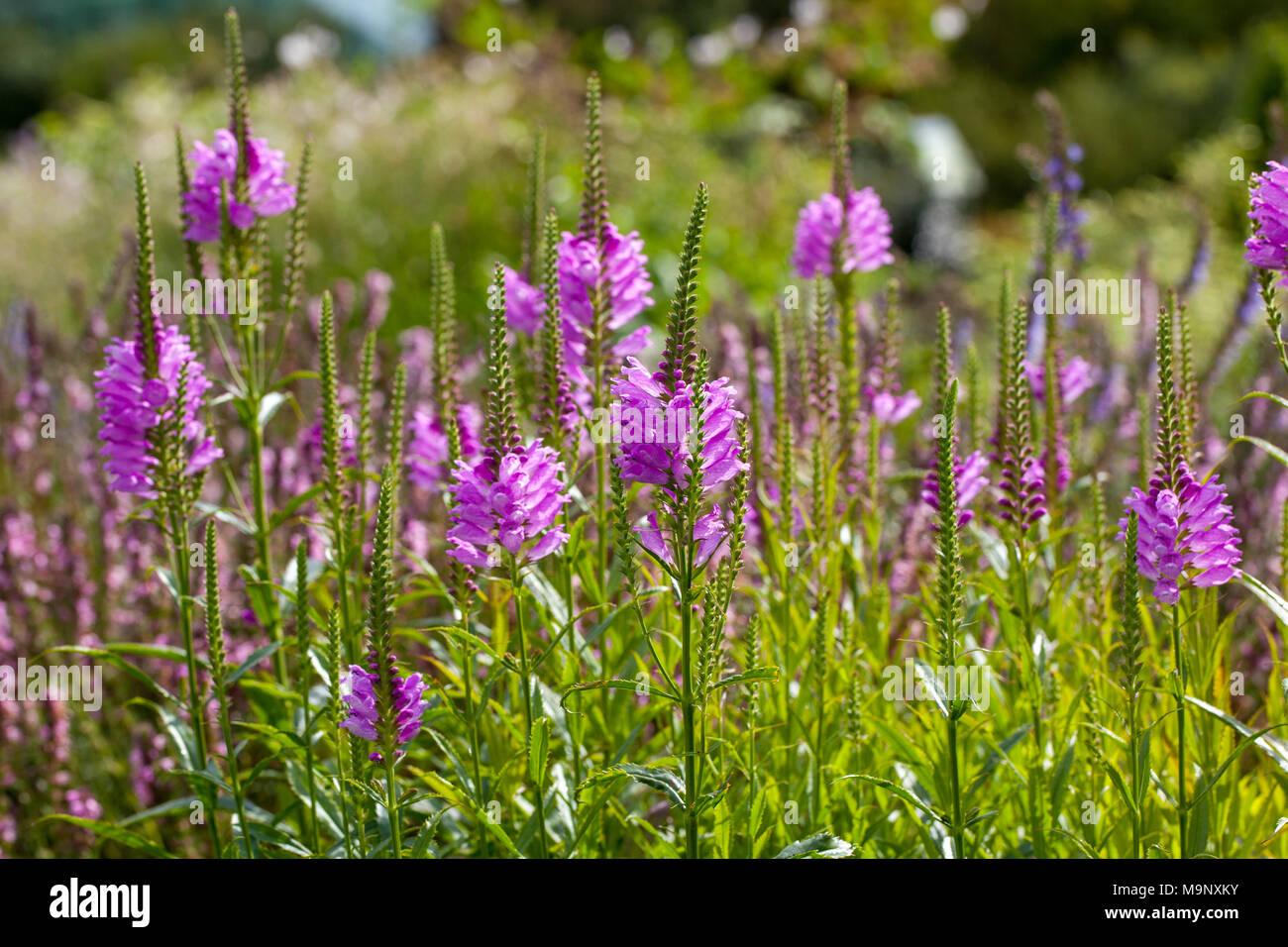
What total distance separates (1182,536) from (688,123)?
971 cm

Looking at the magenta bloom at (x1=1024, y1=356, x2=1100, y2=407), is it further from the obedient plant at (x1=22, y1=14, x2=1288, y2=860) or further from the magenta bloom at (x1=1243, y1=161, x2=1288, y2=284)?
the magenta bloom at (x1=1243, y1=161, x2=1288, y2=284)

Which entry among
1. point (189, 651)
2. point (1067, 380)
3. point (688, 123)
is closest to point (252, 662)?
point (189, 651)

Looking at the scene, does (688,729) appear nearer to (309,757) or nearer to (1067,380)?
(309,757)

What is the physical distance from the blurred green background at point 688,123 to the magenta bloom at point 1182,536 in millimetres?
1903

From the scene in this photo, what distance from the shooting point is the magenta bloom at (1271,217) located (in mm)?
2203

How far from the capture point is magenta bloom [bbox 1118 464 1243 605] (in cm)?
221

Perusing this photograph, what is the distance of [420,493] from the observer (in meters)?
4.07

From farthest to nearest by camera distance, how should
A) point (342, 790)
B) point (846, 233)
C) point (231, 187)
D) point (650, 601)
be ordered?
point (650, 601)
point (846, 233)
point (231, 187)
point (342, 790)

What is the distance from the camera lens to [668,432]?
6.36ft
